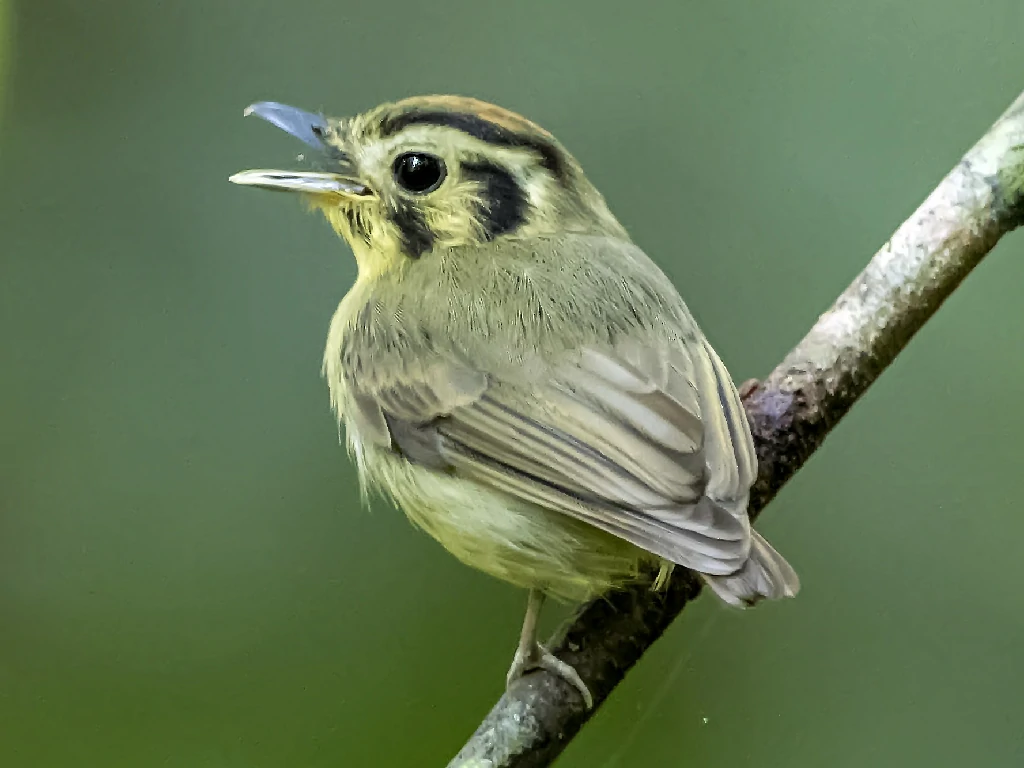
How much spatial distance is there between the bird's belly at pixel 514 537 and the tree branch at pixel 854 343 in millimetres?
102

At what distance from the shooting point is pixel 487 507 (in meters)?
1.63

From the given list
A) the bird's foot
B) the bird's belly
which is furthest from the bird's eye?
the bird's foot

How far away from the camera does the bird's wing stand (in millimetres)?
1409

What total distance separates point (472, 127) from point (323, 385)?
104 centimetres

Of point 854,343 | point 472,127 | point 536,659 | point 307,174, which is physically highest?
point 854,343

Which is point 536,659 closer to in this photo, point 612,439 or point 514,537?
point 514,537

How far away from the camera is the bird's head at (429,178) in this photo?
186 cm

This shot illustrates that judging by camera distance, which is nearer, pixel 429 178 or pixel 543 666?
pixel 543 666

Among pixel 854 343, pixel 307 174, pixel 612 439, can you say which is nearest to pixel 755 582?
pixel 612 439

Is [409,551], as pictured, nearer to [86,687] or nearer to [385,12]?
[86,687]

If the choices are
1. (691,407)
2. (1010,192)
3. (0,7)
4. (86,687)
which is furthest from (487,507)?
(0,7)

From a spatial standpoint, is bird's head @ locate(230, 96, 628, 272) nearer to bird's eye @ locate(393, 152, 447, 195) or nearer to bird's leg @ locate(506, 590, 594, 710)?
bird's eye @ locate(393, 152, 447, 195)

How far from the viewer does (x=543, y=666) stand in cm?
172

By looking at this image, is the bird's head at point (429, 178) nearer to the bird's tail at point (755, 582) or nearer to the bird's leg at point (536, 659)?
the bird's leg at point (536, 659)
